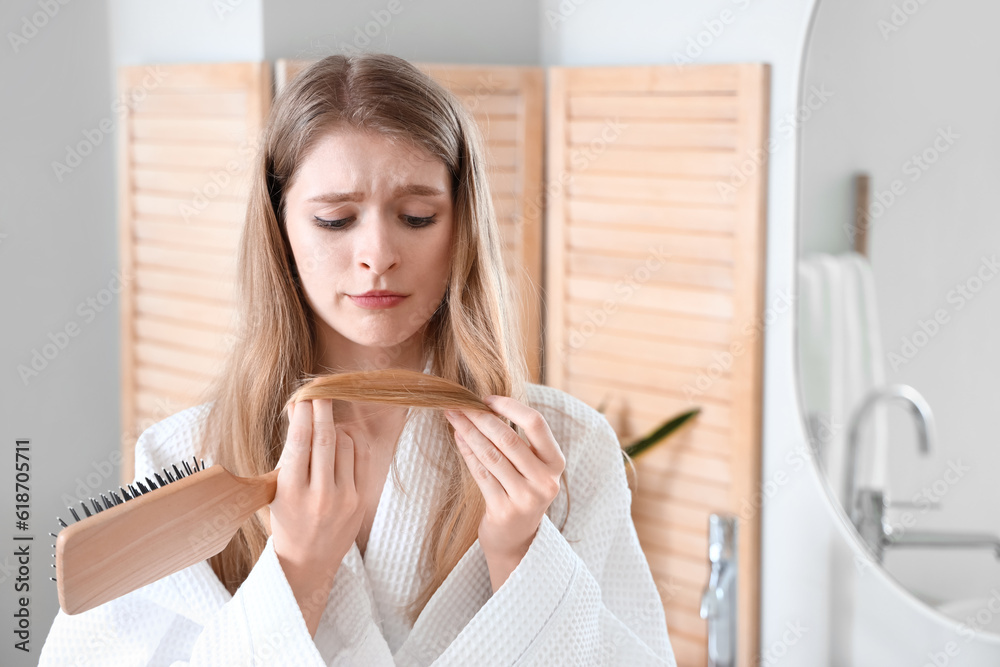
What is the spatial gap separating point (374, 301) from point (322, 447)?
4.3 inches

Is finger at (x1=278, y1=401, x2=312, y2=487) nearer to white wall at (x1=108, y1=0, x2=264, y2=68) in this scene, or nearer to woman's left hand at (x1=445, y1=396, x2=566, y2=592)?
woman's left hand at (x1=445, y1=396, x2=566, y2=592)

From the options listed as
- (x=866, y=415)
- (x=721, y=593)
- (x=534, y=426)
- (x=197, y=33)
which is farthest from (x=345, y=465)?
(x=197, y=33)

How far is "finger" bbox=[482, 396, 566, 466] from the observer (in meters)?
0.58

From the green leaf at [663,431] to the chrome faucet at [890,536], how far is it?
266mm

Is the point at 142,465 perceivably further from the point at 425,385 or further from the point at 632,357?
the point at 632,357

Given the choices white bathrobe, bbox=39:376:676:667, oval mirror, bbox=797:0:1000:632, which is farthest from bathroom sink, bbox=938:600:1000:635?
white bathrobe, bbox=39:376:676:667

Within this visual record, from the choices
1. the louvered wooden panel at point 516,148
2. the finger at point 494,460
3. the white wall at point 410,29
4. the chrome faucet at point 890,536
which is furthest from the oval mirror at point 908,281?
the finger at point 494,460

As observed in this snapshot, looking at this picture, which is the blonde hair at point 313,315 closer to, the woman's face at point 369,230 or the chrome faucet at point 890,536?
the woman's face at point 369,230

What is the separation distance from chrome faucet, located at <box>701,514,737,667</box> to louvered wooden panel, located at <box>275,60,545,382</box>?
0.44 metres

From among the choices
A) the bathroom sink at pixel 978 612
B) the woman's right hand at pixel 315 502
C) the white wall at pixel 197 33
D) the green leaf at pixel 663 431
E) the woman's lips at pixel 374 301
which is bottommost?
the bathroom sink at pixel 978 612

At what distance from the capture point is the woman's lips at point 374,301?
0.62m

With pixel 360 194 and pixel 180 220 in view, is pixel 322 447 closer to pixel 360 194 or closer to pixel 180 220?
pixel 360 194

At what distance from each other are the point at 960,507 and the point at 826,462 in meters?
0.16

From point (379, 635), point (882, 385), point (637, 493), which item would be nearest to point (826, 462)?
point (882, 385)
